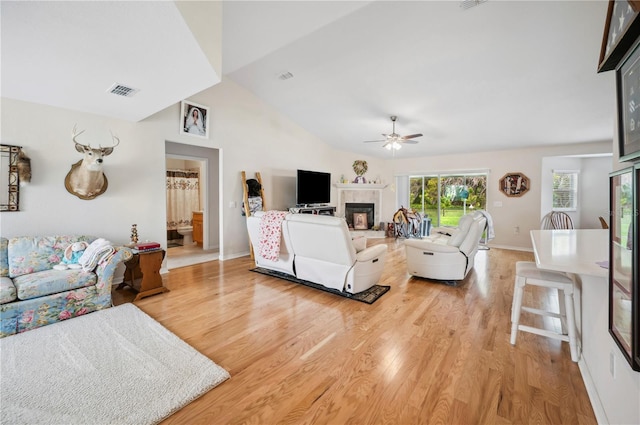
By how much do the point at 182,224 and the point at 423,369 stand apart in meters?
6.79

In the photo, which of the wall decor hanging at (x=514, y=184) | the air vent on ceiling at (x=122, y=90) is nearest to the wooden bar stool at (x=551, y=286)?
the air vent on ceiling at (x=122, y=90)

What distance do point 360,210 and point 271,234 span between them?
5086 mm

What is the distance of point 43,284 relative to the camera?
8.22 feet

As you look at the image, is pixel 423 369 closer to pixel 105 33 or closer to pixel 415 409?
pixel 415 409

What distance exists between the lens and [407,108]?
5.02 metres

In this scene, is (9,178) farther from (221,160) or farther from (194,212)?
(194,212)

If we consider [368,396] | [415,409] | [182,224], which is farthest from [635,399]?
[182,224]

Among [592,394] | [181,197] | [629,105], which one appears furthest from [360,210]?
[629,105]

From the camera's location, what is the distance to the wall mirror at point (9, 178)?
9.46 feet

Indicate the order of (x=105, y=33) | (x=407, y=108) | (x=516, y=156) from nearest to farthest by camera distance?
(x=105, y=33)
(x=407, y=108)
(x=516, y=156)

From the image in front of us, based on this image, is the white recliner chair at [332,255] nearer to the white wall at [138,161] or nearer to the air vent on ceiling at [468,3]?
the white wall at [138,161]

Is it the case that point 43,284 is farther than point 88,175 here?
No

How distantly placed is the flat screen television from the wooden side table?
3.52m

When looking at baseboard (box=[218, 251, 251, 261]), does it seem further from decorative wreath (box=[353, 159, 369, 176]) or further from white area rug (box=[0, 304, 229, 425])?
decorative wreath (box=[353, 159, 369, 176])
